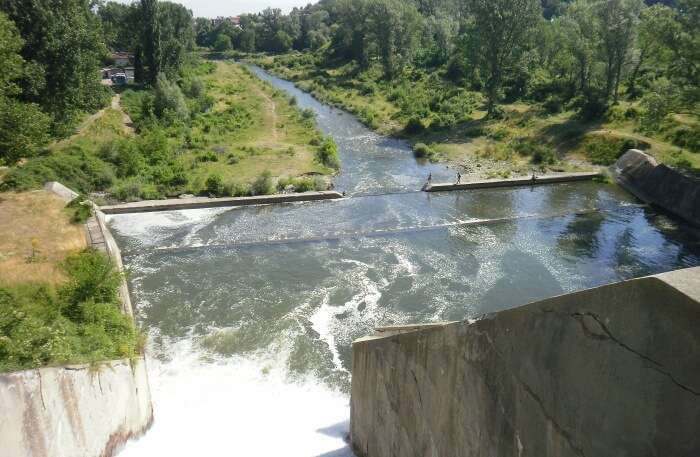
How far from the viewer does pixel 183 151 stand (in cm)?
3072

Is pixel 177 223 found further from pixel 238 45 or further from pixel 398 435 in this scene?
pixel 238 45

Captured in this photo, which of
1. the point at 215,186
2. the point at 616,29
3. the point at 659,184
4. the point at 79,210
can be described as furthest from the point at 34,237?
the point at 616,29

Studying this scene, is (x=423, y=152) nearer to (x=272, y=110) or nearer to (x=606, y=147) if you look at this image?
(x=606, y=147)

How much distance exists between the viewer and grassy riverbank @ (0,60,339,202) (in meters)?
23.5

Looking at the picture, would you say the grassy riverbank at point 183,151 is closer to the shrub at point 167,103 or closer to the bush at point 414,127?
the shrub at point 167,103

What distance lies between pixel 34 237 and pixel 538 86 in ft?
131

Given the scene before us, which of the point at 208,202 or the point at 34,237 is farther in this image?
the point at 208,202

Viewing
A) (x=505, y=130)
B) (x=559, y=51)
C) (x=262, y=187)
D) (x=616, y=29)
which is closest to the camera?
(x=262, y=187)

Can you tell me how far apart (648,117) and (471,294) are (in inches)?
620

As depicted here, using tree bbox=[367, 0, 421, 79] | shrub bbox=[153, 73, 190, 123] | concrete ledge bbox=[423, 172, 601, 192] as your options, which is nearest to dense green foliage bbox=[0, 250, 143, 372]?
concrete ledge bbox=[423, 172, 601, 192]

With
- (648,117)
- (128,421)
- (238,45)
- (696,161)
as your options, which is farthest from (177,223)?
(238,45)

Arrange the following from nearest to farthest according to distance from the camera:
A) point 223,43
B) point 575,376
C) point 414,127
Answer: point 575,376
point 414,127
point 223,43

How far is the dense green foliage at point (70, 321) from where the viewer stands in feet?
28.8

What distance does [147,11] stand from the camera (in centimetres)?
4100
